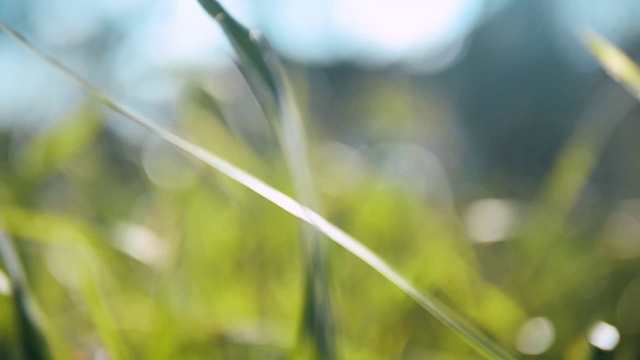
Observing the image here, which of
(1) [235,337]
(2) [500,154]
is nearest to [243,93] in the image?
(1) [235,337]

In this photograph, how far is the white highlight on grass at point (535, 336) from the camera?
0.71 ft

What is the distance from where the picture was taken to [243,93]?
0.71 m

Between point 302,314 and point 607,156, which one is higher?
point 607,156

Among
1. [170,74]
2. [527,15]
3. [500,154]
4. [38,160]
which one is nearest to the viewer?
[38,160]

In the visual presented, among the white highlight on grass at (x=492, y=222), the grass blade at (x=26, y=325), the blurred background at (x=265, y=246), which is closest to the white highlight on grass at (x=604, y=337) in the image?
the blurred background at (x=265, y=246)

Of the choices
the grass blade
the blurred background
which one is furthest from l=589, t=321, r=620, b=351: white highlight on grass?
the grass blade

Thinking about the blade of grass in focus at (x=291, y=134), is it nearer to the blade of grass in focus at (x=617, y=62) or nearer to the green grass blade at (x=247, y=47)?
the green grass blade at (x=247, y=47)

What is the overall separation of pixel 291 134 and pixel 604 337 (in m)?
0.08

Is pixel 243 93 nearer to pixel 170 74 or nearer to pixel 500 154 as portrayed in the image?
pixel 170 74

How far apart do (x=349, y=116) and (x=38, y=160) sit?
751mm

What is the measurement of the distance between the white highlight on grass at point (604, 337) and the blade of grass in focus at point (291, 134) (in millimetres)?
55

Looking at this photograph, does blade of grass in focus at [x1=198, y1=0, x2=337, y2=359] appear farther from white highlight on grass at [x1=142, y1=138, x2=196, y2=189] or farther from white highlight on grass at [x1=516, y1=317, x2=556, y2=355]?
white highlight on grass at [x1=142, y1=138, x2=196, y2=189]

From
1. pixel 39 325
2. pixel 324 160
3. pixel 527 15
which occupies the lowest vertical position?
pixel 39 325

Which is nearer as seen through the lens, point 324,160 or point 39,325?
point 39,325
